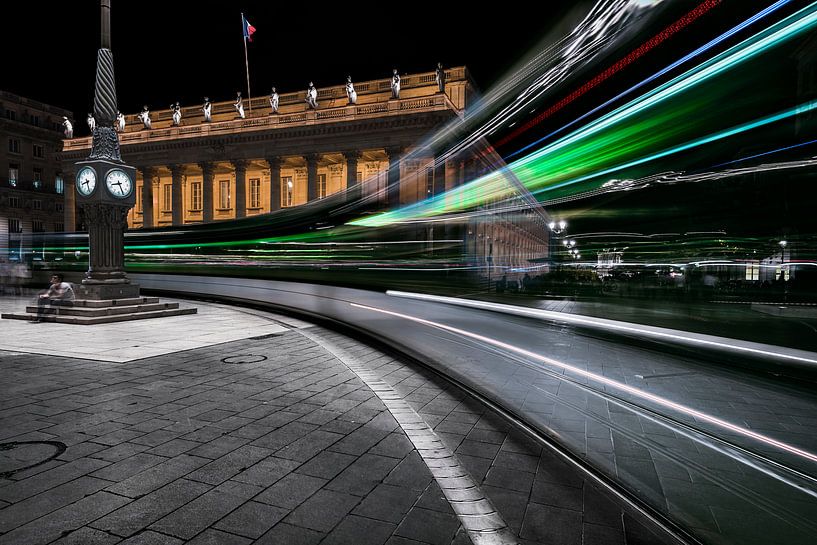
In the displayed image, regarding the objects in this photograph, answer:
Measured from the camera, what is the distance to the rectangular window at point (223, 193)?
6944 centimetres

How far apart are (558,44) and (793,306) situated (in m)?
15.3

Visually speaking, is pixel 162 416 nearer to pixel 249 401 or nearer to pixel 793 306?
pixel 249 401

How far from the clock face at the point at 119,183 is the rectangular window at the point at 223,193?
58.7 meters

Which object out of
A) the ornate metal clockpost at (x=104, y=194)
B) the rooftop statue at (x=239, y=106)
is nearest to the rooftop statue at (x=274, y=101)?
the rooftop statue at (x=239, y=106)

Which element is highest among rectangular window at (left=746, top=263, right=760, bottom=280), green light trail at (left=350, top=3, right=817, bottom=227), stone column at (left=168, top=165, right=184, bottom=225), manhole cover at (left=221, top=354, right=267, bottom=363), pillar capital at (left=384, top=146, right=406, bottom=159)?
pillar capital at (left=384, top=146, right=406, bottom=159)

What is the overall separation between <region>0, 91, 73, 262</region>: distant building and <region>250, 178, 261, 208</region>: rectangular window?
31771mm

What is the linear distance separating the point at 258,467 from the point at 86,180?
12.9 meters

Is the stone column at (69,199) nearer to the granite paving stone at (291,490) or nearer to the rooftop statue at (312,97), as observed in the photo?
the rooftop statue at (312,97)

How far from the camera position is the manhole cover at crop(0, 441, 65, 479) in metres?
3.63

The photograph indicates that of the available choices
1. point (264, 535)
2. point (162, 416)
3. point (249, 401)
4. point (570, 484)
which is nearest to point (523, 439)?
point (570, 484)

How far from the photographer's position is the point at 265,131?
57.1 metres

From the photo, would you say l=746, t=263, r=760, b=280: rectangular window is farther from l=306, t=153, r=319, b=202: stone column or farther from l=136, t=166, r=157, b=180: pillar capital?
l=136, t=166, r=157, b=180: pillar capital

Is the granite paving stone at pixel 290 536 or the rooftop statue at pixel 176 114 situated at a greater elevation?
the rooftop statue at pixel 176 114

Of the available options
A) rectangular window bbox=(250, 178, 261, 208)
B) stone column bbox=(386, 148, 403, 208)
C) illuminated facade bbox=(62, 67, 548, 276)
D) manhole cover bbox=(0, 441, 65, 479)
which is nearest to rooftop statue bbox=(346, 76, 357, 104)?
illuminated facade bbox=(62, 67, 548, 276)
